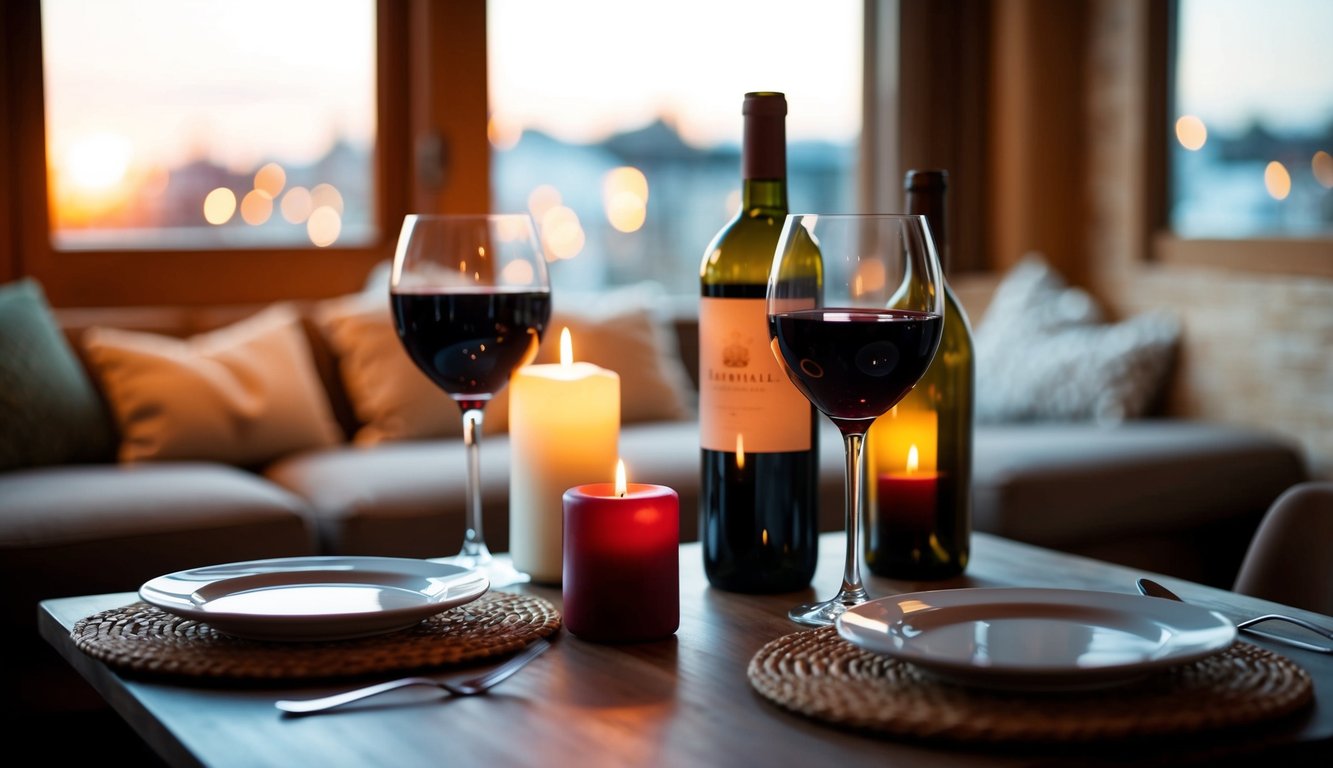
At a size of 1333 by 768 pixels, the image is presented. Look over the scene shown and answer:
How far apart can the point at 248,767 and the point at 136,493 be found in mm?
1713

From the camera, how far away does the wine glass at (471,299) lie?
113 cm

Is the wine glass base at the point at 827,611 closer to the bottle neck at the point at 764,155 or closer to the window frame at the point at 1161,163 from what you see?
the bottle neck at the point at 764,155

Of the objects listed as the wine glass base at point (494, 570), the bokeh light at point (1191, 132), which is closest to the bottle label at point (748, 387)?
the wine glass base at point (494, 570)

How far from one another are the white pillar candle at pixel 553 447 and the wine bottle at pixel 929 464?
234 millimetres

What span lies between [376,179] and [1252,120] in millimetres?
2238

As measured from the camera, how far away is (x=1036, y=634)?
85 centimetres

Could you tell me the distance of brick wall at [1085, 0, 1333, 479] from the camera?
10.5 feet

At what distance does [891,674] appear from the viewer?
803mm

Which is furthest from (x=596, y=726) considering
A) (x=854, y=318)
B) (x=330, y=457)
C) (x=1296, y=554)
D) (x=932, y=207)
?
(x=330, y=457)

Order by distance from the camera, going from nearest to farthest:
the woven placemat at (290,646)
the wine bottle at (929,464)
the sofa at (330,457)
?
the woven placemat at (290,646)
the wine bottle at (929,464)
the sofa at (330,457)

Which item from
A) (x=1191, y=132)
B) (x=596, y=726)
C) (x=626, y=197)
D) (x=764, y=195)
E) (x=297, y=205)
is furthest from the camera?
(x=626, y=197)

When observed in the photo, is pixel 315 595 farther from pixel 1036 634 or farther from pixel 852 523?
pixel 1036 634

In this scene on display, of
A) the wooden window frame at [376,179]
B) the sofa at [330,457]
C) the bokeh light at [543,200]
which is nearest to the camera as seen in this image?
the sofa at [330,457]

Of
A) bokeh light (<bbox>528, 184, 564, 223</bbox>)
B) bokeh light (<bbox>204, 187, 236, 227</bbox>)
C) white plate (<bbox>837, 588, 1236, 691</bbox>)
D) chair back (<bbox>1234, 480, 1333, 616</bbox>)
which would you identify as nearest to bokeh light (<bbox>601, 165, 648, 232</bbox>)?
bokeh light (<bbox>528, 184, 564, 223</bbox>)
